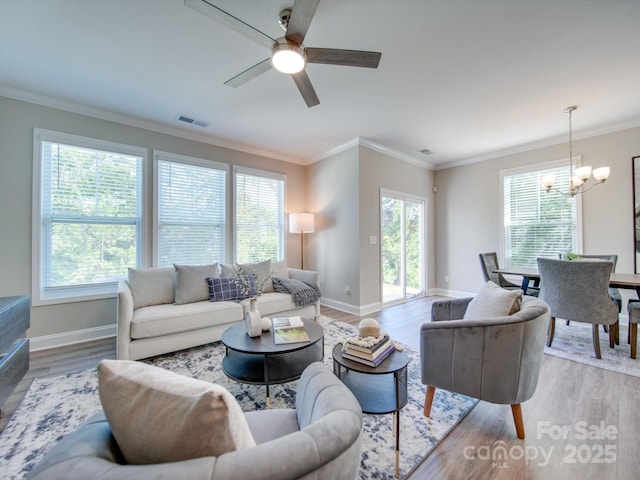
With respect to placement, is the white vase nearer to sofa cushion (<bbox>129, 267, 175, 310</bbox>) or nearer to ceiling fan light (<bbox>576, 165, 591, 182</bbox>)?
sofa cushion (<bbox>129, 267, 175, 310</bbox>)

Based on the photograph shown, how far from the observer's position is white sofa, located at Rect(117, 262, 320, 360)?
2.53m

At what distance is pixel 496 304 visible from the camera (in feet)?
5.71

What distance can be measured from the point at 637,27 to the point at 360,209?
305 cm

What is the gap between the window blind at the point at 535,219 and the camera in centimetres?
424

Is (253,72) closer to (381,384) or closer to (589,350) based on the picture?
(381,384)

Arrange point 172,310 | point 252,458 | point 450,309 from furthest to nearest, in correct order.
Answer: point 172,310 < point 450,309 < point 252,458

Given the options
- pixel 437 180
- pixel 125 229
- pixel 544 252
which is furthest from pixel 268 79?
pixel 544 252

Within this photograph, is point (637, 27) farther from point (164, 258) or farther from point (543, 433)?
point (164, 258)

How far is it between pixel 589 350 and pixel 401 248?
274 cm

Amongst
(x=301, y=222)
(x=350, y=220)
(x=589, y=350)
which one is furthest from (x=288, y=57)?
(x=589, y=350)

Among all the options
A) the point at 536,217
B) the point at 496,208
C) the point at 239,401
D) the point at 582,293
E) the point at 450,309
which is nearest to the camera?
the point at 239,401

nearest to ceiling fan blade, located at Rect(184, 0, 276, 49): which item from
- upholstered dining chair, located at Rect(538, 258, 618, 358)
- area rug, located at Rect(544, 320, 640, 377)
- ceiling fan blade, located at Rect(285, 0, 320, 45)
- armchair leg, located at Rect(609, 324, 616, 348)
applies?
ceiling fan blade, located at Rect(285, 0, 320, 45)

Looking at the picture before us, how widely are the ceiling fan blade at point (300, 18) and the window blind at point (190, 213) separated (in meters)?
2.83

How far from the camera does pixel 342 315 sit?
13.7ft
